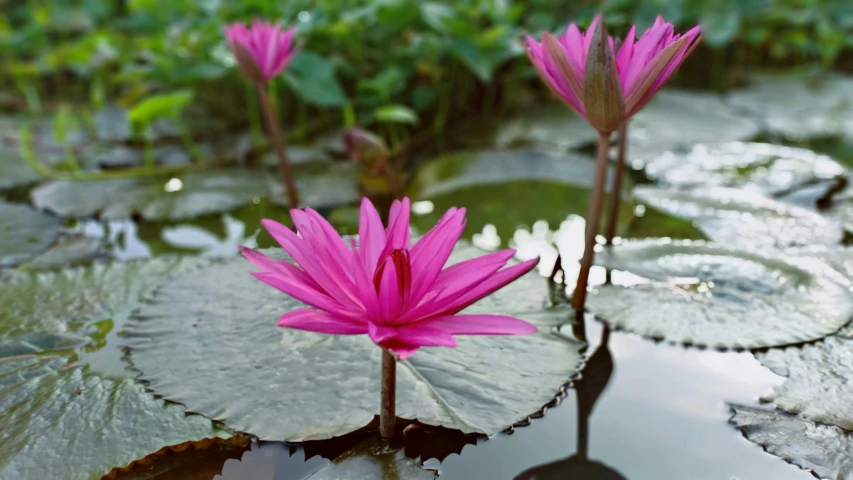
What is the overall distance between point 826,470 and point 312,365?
61 centimetres

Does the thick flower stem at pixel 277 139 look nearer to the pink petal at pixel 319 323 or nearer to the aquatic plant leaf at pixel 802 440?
the pink petal at pixel 319 323

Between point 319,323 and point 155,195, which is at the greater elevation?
point 319,323

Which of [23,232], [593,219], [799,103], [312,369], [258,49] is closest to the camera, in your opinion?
[312,369]

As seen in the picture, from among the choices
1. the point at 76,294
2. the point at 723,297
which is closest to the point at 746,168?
the point at 723,297

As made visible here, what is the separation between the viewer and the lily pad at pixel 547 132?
6.49 ft

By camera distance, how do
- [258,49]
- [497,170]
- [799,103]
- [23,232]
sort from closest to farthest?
[258,49], [23,232], [497,170], [799,103]

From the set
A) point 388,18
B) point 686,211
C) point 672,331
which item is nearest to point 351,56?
point 388,18

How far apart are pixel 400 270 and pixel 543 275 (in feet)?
1.91

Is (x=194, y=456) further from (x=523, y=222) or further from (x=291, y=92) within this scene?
(x=291, y=92)

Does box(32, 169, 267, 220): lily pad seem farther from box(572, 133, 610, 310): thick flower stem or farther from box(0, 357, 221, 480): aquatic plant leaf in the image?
box(572, 133, 610, 310): thick flower stem

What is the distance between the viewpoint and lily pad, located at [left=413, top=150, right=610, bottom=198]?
1.70m

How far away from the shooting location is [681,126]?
2.11 metres

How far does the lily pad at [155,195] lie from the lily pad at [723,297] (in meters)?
0.93

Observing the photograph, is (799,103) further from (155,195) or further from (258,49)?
(155,195)
